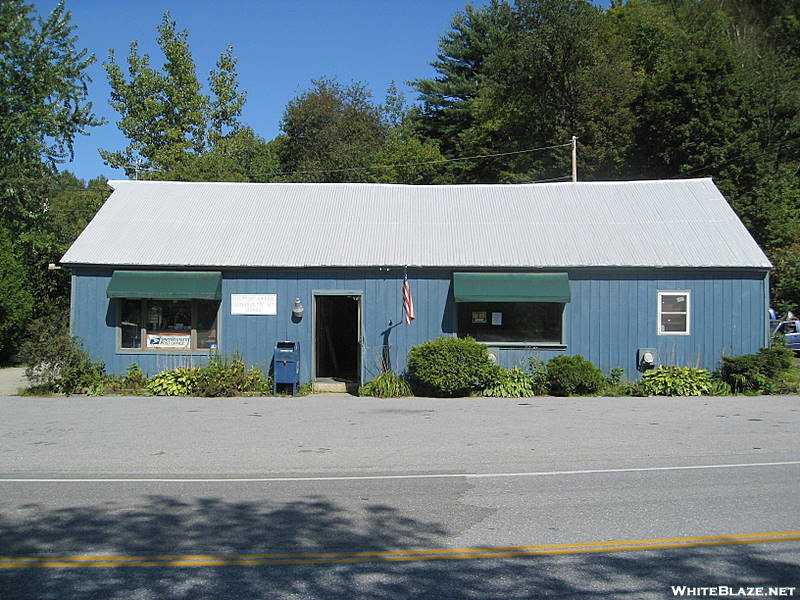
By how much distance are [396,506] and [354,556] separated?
1575 mm

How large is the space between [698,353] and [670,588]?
13.6 metres

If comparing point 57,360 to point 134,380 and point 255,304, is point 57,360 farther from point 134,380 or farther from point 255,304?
point 255,304

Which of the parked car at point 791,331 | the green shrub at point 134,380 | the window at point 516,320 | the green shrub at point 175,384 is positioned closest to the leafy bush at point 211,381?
the green shrub at point 175,384

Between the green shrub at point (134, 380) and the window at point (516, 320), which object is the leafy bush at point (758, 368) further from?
the green shrub at point (134, 380)

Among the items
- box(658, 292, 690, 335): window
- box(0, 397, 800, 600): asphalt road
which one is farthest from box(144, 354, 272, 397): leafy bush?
box(658, 292, 690, 335): window

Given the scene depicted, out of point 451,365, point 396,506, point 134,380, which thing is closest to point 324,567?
point 396,506

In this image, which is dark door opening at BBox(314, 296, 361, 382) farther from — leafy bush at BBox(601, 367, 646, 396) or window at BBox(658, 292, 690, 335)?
window at BBox(658, 292, 690, 335)

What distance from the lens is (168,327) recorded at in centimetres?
1842

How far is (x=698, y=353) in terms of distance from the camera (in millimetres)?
17828

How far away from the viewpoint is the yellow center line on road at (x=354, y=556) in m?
5.86

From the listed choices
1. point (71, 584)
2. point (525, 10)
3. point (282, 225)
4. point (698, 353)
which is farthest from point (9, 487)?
point (525, 10)

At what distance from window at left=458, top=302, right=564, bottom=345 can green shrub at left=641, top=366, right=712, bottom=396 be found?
2340 mm

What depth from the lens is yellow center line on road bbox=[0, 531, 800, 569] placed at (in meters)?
5.86

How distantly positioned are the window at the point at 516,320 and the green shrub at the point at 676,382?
2340 millimetres
